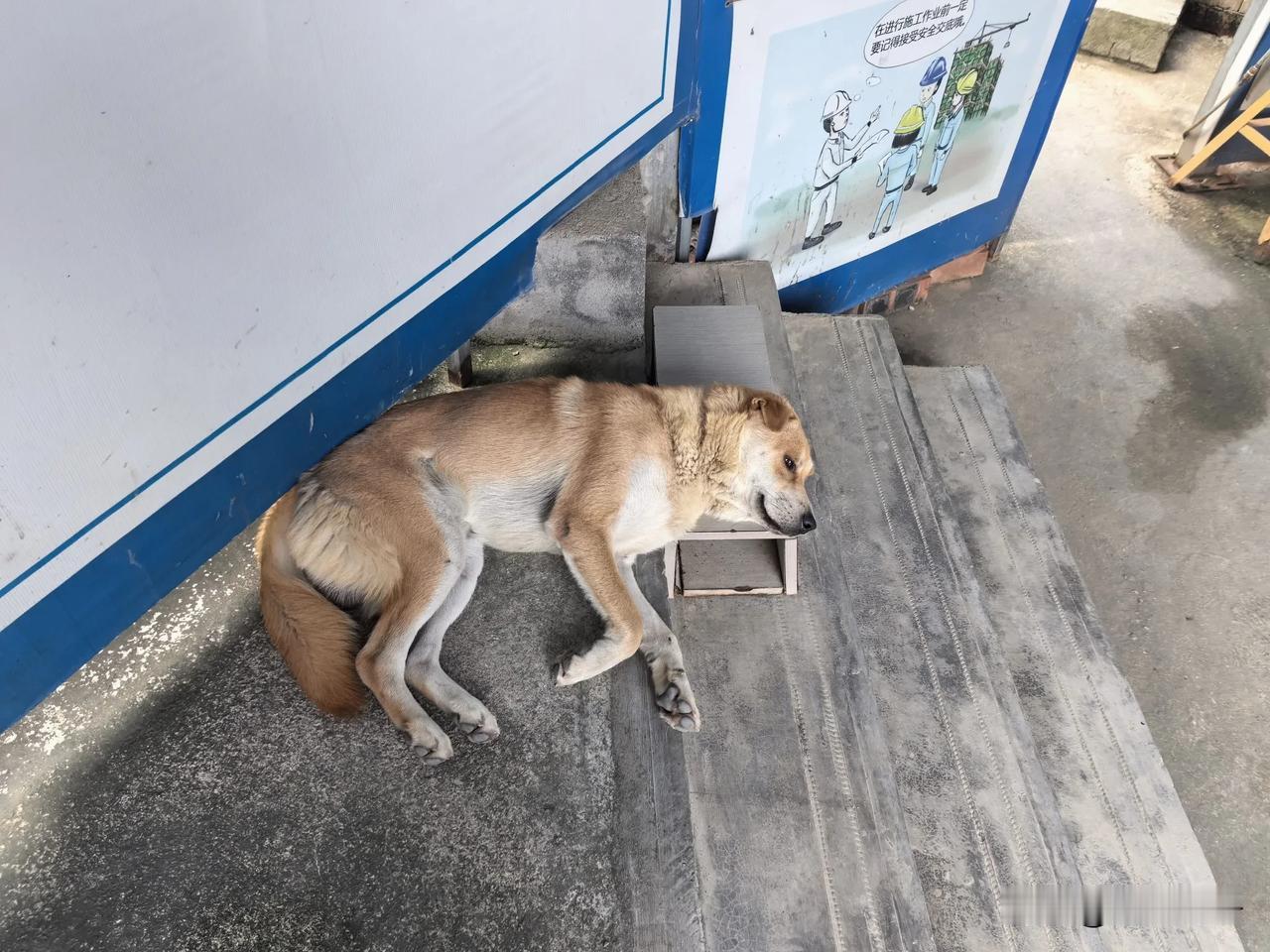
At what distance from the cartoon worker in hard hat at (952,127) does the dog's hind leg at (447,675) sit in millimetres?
3862

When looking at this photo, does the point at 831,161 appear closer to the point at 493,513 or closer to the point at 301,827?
the point at 493,513

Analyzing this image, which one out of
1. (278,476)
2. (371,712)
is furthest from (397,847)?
(278,476)

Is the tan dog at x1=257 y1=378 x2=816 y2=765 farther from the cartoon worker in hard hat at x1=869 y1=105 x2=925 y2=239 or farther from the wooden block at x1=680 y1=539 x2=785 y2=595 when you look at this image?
the cartoon worker in hard hat at x1=869 y1=105 x2=925 y2=239

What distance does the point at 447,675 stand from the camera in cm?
254

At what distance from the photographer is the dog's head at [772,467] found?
2947 mm

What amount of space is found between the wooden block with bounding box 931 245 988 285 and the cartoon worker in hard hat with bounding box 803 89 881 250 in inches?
61.0

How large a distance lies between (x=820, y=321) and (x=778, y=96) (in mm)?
1352

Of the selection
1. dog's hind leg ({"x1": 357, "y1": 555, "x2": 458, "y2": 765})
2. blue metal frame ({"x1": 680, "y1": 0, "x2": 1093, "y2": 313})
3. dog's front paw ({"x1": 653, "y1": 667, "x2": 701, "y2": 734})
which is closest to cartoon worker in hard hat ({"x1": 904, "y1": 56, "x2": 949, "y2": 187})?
blue metal frame ({"x1": 680, "y1": 0, "x2": 1093, "y2": 313})

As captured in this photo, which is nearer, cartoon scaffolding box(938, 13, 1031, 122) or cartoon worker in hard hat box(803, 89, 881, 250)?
cartoon worker in hard hat box(803, 89, 881, 250)

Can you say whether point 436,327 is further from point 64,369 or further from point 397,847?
point 397,847

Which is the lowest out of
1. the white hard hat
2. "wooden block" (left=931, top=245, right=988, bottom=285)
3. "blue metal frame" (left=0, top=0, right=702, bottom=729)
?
"wooden block" (left=931, top=245, right=988, bottom=285)

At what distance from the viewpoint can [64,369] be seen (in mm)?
1697

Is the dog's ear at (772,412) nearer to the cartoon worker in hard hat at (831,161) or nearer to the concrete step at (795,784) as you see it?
the concrete step at (795,784)

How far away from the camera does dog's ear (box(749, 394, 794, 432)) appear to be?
115 inches
